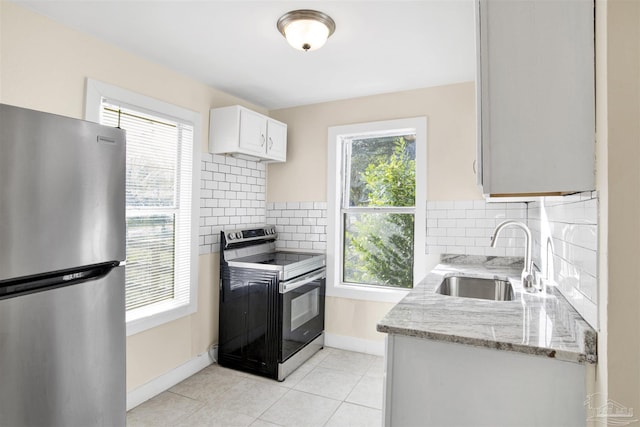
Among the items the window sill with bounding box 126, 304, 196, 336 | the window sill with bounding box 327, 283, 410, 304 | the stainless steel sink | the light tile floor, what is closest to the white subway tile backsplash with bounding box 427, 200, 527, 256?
the window sill with bounding box 327, 283, 410, 304

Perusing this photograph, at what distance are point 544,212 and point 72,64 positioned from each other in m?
2.91

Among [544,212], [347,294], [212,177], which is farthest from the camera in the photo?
[347,294]

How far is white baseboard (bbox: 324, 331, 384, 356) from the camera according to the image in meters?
3.33

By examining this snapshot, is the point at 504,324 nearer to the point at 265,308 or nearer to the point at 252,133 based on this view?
the point at 265,308

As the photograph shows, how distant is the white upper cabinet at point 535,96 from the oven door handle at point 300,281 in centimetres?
193

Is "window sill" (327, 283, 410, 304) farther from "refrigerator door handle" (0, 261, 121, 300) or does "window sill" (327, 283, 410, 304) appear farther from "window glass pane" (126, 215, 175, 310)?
"refrigerator door handle" (0, 261, 121, 300)

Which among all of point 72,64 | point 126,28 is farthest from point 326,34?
point 72,64

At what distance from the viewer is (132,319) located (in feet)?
7.97

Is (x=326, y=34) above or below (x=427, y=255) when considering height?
above

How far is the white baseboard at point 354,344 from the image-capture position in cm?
333

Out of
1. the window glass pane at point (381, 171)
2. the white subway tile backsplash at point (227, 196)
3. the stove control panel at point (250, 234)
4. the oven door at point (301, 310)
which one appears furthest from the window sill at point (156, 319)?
the window glass pane at point (381, 171)

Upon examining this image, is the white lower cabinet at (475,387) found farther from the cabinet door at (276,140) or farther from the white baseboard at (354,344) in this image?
the cabinet door at (276,140)
